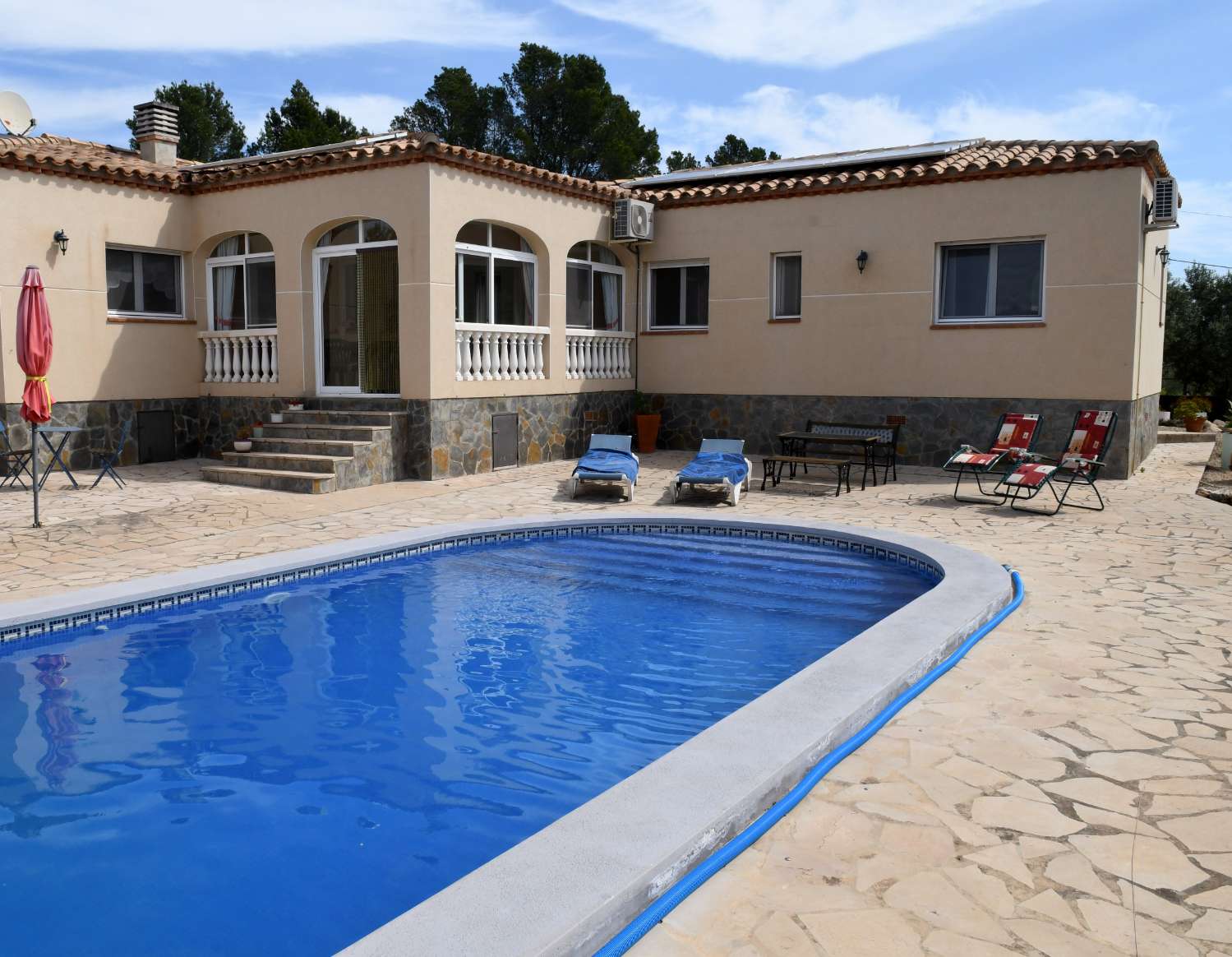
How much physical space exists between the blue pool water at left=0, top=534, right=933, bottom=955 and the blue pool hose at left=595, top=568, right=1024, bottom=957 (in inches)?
41.7

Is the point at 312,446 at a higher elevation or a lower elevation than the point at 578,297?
lower

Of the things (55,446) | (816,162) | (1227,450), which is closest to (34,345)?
(55,446)

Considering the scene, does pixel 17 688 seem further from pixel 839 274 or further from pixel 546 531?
pixel 839 274

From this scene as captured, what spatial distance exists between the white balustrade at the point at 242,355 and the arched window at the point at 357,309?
0.87 m

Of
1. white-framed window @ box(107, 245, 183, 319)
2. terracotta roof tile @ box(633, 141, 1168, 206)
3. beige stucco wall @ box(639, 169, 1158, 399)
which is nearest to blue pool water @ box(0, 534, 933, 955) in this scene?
beige stucco wall @ box(639, 169, 1158, 399)

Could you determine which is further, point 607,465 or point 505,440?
point 505,440

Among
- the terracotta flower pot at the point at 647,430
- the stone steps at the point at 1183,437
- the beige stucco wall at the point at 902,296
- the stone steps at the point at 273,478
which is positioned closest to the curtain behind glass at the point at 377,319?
the stone steps at the point at 273,478

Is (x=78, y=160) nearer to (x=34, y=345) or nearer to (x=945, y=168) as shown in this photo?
(x=34, y=345)

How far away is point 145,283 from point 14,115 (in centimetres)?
289

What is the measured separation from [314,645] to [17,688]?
5.86 feet

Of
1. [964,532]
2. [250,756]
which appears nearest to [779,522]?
[964,532]

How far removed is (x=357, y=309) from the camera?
1534cm

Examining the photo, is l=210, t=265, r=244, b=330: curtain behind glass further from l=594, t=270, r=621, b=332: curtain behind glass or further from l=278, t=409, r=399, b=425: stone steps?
l=594, t=270, r=621, b=332: curtain behind glass

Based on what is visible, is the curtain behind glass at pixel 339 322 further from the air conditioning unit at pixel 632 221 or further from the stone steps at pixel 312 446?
the air conditioning unit at pixel 632 221
